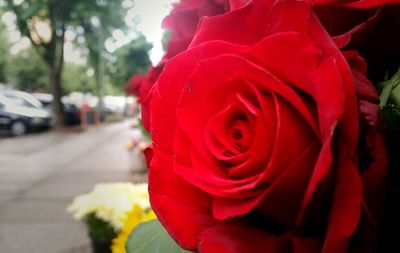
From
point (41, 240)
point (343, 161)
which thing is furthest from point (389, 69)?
point (41, 240)

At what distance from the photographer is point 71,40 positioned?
56.9 feet

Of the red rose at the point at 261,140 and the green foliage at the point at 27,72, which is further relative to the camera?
the green foliage at the point at 27,72

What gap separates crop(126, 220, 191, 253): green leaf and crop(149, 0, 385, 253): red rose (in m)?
0.10

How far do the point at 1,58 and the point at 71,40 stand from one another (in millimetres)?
9815

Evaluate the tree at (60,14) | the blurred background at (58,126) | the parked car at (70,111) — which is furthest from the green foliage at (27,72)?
the tree at (60,14)

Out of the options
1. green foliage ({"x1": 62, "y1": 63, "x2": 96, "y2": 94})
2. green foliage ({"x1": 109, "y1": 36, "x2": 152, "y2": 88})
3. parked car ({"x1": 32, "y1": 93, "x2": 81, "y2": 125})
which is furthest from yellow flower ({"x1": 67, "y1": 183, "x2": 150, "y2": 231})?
green foliage ({"x1": 62, "y1": 63, "x2": 96, "y2": 94})

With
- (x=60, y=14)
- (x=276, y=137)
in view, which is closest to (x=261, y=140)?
(x=276, y=137)

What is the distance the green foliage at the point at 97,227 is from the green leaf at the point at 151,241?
1367 mm

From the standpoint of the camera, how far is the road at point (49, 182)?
4.34 metres

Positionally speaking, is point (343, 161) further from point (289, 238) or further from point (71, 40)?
point (71, 40)

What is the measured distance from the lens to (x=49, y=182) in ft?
24.4

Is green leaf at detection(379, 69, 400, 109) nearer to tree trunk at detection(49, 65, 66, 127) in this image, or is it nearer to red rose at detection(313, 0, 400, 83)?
red rose at detection(313, 0, 400, 83)

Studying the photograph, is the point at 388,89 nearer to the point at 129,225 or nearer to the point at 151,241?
the point at 151,241

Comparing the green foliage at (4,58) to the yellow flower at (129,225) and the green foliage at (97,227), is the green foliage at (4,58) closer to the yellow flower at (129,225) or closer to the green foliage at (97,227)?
the green foliage at (97,227)
